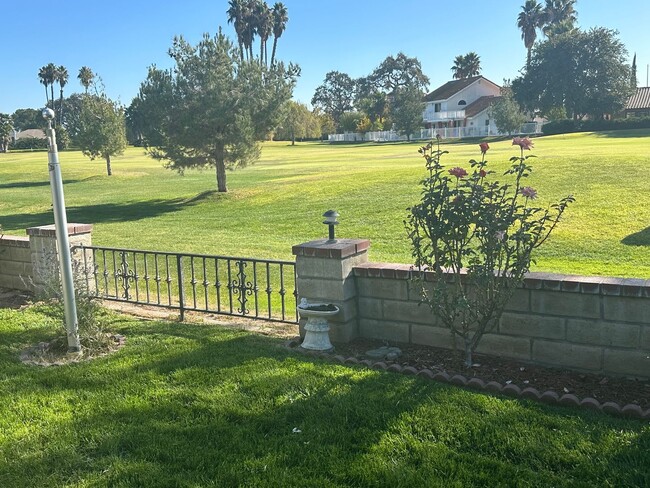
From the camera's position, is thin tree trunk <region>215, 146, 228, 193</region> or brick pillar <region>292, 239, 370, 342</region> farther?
thin tree trunk <region>215, 146, 228, 193</region>

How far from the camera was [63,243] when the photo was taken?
559cm

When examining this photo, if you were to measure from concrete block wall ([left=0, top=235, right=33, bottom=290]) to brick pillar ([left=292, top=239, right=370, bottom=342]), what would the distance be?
4.56 m

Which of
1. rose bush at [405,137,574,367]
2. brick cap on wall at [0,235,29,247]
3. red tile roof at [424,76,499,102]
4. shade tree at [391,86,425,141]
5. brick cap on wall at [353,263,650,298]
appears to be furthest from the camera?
red tile roof at [424,76,499,102]

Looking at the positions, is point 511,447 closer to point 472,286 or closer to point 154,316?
point 472,286

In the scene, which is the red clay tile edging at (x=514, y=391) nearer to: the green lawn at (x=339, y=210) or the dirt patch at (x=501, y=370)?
the dirt patch at (x=501, y=370)

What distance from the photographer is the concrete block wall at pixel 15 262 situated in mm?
8391

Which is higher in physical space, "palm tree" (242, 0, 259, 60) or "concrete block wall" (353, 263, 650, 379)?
"palm tree" (242, 0, 259, 60)

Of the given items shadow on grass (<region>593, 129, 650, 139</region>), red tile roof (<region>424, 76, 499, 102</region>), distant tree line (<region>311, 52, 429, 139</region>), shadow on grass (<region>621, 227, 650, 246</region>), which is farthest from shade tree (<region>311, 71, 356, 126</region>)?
shadow on grass (<region>621, 227, 650, 246</region>)

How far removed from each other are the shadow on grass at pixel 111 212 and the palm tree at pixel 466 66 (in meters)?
74.5

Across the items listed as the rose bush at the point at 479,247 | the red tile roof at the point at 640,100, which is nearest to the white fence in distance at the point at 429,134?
the red tile roof at the point at 640,100

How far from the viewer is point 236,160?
24953 mm

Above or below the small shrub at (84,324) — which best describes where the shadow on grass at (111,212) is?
below

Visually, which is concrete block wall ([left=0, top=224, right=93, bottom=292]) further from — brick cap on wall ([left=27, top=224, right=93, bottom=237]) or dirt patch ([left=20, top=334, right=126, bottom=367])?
dirt patch ([left=20, top=334, right=126, bottom=367])

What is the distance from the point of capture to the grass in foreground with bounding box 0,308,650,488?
3.30 m
